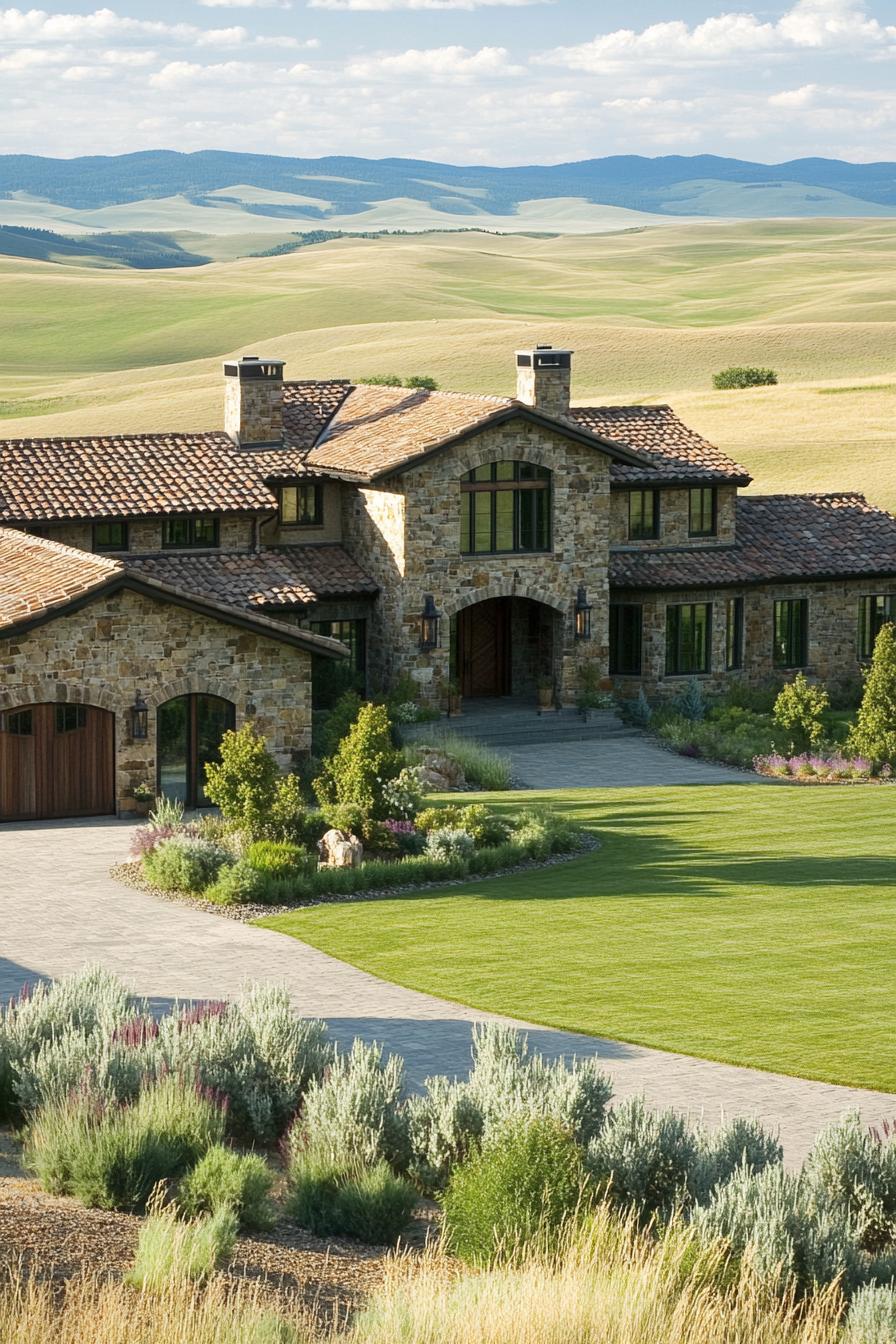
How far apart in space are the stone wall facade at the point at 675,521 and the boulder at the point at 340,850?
56.3ft

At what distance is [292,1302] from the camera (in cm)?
1228

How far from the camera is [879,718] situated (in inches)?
1516

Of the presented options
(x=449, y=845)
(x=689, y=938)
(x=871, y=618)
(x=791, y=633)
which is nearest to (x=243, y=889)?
(x=449, y=845)

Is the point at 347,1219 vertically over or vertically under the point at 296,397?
under

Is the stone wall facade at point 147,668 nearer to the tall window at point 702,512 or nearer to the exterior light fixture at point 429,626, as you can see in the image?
the exterior light fixture at point 429,626

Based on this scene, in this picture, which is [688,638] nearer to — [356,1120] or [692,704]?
[692,704]

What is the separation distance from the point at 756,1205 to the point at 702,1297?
1407mm

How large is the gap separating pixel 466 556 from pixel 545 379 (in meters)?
4.58

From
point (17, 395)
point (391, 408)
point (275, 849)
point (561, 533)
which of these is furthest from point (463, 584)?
point (17, 395)

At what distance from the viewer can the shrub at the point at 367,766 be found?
30891 millimetres

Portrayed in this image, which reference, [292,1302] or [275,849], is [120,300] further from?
[292,1302]

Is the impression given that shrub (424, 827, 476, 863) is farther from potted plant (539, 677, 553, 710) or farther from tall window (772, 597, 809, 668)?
tall window (772, 597, 809, 668)

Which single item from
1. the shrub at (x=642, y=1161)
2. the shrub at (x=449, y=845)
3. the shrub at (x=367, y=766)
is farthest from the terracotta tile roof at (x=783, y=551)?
A: the shrub at (x=642, y=1161)

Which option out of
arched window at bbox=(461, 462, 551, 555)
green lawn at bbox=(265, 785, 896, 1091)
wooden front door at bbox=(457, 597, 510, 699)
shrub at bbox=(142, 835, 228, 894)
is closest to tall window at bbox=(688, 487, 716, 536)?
arched window at bbox=(461, 462, 551, 555)
